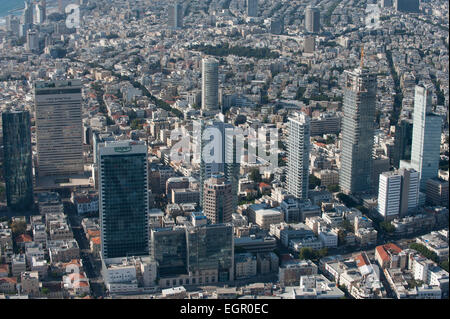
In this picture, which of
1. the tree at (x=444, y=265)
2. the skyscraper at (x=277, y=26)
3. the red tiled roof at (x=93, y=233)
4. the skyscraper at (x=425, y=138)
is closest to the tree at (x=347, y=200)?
the skyscraper at (x=425, y=138)

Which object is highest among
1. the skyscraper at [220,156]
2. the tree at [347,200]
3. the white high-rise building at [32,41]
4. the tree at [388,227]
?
the white high-rise building at [32,41]

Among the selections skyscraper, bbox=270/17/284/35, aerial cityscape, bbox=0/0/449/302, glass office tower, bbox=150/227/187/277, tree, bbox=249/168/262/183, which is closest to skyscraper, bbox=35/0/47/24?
aerial cityscape, bbox=0/0/449/302

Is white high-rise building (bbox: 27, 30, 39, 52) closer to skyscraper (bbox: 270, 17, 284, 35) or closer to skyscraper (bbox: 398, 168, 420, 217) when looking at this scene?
skyscraper (bbox: 270, 17, 284, 35)

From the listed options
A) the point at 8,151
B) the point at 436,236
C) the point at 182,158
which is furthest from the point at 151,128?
the point at 436,236

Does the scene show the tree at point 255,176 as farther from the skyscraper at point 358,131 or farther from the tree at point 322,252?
the tree at point 322,252

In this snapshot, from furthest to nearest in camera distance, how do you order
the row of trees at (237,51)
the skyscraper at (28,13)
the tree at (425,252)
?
the skyscraper at (28,13) < the row of trees at (237,51) < the tree at (425,252)

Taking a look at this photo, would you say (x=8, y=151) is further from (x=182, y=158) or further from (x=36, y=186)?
(x=182, y=158)
